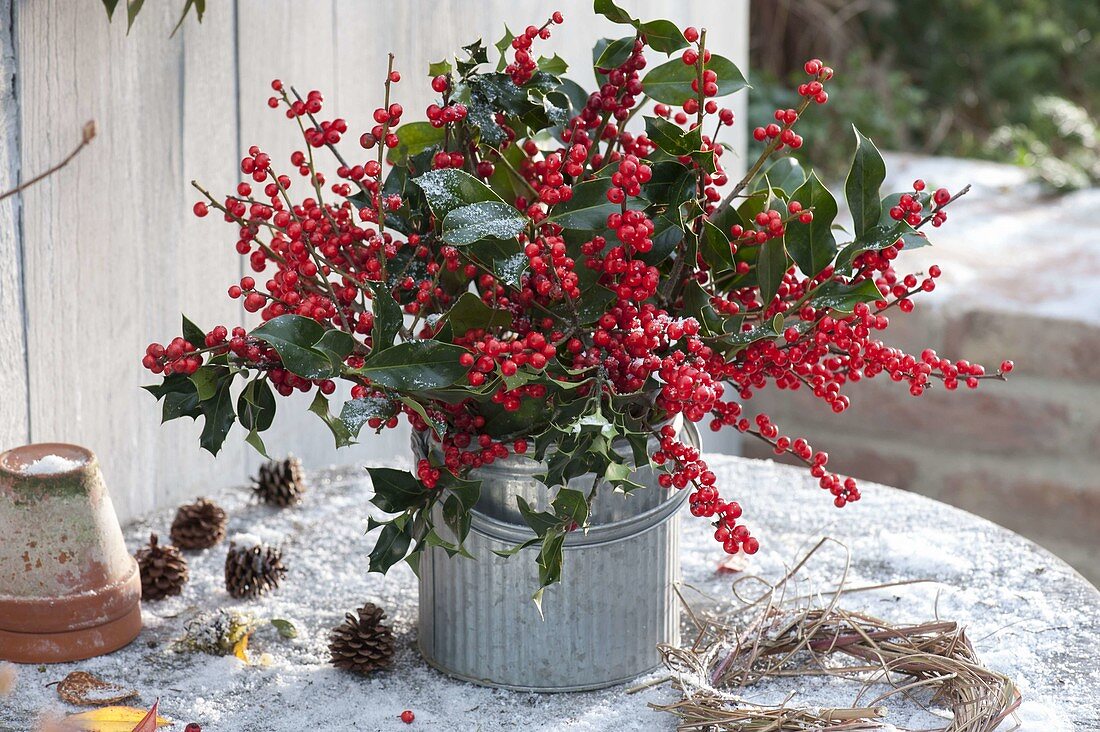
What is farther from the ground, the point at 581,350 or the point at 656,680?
the point at 581,350

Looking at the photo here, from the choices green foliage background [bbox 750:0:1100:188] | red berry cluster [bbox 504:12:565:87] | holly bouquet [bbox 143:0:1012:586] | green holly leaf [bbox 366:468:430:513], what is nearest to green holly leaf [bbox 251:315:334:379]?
holly bouquet [bbox 143:0:1012:586]

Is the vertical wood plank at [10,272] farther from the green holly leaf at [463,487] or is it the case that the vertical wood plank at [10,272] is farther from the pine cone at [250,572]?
the green holly leaf at [463,487]

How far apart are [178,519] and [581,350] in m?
0.53

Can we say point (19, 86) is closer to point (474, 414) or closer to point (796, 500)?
point (474, 414)

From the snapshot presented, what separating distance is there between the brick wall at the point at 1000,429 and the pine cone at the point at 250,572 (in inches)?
55.3

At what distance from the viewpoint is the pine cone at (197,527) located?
116 cm

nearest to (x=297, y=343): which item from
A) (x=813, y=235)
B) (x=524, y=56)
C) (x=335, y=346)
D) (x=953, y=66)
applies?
(x=335, y=346)

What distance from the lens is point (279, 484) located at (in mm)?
1250

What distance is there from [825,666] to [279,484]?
58 centimetres

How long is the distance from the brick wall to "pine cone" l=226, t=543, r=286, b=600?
4.61 ft

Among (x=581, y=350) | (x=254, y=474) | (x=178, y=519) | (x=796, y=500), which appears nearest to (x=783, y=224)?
(x=581, y=350)

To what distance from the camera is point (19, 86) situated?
3.59 ft

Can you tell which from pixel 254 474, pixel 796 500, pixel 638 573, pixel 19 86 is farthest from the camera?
pixel 254 474

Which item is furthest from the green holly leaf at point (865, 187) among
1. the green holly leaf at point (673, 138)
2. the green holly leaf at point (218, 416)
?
the green holly leaf at point (218, 416)
